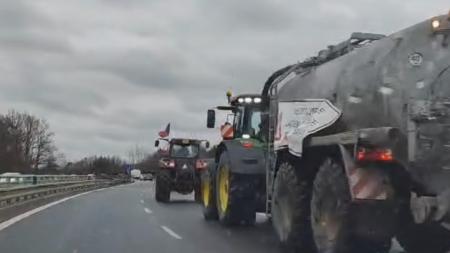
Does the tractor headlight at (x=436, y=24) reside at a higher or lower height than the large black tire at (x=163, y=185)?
higher

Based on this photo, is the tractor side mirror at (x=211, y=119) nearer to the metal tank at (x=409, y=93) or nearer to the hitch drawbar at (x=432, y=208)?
the metal tank at (x=409, y=93)

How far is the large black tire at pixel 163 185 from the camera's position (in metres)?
27.7

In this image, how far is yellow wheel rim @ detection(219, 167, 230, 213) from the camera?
15202mm

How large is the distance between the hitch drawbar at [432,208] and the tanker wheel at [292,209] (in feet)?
8.88

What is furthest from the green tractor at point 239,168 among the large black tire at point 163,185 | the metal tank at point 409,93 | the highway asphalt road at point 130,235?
the large black tire at point 163,185

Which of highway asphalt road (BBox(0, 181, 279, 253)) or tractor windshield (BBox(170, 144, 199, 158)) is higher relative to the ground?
tractor windshield (BBox(170, 144, 199, 158))

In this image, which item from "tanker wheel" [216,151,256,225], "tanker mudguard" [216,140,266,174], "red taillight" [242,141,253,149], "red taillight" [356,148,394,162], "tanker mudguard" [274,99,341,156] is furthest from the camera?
"red taillight" [242,141,253,149]

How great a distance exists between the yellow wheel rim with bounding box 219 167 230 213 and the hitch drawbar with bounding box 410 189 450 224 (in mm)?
7252

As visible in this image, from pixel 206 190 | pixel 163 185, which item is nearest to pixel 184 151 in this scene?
pixel 163 185

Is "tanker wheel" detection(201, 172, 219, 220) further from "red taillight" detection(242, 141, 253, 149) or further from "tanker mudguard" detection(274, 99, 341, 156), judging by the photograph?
"tanker mudguard" detection(274, 99, 341, 156)

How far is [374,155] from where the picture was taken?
822 centimetres

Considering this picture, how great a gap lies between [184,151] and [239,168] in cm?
1481

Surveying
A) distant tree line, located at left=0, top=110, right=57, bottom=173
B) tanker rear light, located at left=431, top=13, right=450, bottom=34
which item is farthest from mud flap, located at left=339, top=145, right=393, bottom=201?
distant tree line, located at left=0, top=110, right=57, bottom=173

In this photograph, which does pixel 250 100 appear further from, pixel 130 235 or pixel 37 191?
pixel 37 191
